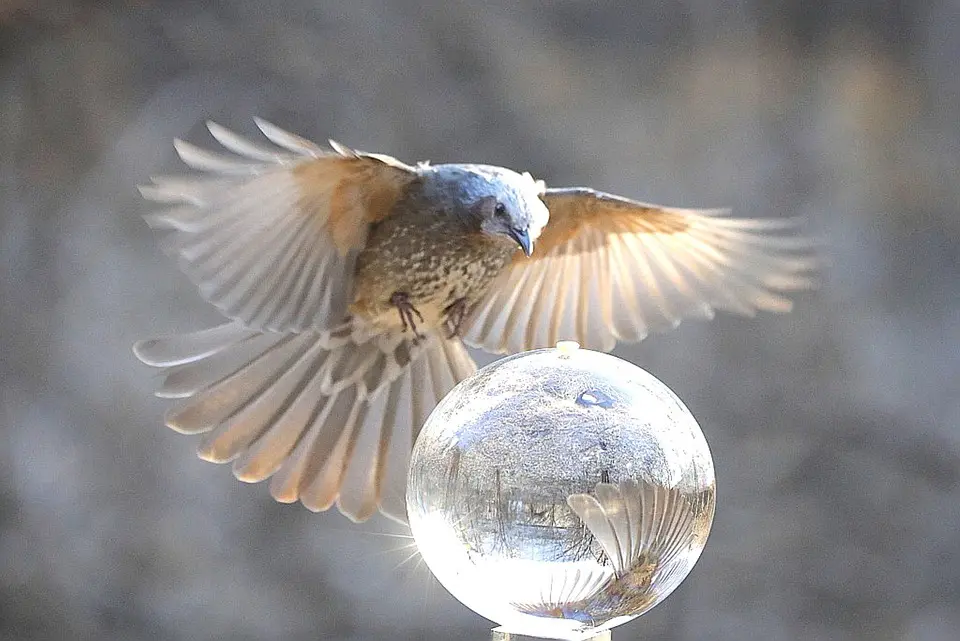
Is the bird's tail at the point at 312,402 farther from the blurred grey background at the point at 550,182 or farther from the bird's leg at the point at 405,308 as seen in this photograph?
the blurred grey background at the point at 550,182

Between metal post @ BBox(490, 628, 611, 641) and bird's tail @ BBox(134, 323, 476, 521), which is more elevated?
bird's tail @ BBox(134, 323, 476, 521)

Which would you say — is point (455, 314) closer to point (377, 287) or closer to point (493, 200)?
point (377, 287)

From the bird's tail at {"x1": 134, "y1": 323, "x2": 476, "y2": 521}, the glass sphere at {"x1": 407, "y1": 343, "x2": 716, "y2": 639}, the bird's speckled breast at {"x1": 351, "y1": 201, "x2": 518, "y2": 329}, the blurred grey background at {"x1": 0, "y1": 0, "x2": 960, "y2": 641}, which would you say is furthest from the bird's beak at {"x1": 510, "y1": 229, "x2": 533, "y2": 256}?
the blurred grey background at {"x1": 0, "y1": 0, "x2": 960, "y2": 641}

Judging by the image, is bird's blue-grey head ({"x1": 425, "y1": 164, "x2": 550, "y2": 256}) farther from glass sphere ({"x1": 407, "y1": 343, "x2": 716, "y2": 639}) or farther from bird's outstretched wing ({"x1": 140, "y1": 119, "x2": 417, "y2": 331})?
glass sphere ({"x1": 407, "y1": 343, "x2": 716, "y2": 639})

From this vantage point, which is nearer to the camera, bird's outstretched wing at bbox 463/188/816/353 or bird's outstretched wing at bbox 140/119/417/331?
bird's outstretched wing at bbox 140/119/417/331

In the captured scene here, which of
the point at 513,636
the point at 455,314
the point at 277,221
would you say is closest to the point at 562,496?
the point at 513,636

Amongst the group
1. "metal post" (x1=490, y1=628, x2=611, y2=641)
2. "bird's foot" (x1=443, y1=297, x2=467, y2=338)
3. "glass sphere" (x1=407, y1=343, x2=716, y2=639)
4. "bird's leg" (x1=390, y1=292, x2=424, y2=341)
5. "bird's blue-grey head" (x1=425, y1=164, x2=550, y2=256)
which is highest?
"bird's blue-grey head" (x1=425, y1=164, x2=550, y2=256)

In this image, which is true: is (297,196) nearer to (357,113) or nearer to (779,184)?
(357,113)
